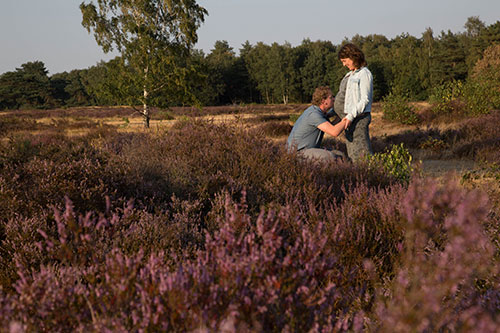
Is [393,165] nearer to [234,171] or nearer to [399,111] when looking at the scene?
[234,171]

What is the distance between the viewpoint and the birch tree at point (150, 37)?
1984cm

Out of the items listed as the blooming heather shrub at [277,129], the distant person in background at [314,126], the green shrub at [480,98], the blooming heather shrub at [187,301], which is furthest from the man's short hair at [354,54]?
the green shrub at [480,98]

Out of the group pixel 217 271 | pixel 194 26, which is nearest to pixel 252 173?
pixel 217 271

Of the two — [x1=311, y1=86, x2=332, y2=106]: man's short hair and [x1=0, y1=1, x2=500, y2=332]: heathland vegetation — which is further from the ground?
[x1=311, y1=86, x2=332, y2=106]: man's short hair

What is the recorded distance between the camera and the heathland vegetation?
4.60ft

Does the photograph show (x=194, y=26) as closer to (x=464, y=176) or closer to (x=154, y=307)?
(x=464, y=176)

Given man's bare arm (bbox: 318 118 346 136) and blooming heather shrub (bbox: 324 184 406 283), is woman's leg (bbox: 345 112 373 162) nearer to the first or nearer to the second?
man's bare arm (bbox: 318 118 346 136)

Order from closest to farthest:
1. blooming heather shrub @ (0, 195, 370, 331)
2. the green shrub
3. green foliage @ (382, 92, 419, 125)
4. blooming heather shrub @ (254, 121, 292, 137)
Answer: blooming heather shrub @ (0, 195, 370, 331)
the green shrub
blooming heather shrub @ (254, 121, 292, 137)
green foliage @ (382, 92, 419, 125)

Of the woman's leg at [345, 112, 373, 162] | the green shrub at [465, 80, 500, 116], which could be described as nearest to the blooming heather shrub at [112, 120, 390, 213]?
the woman's leg at [345, 112, 373, 162]

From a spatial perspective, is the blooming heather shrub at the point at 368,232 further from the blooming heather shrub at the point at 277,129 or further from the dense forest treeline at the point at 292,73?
the dense forest treeline at the point at 292,73

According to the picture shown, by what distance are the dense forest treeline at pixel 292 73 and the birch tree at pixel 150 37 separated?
2871 centimetres

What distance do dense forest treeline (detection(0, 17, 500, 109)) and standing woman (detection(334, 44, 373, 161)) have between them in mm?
47086

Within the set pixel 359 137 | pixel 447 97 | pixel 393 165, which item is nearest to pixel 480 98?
pixel 447 97

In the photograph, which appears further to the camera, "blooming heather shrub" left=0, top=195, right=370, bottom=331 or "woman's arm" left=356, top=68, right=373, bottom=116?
"woman's arm" left=356, top=68, right=373, bottom=116
